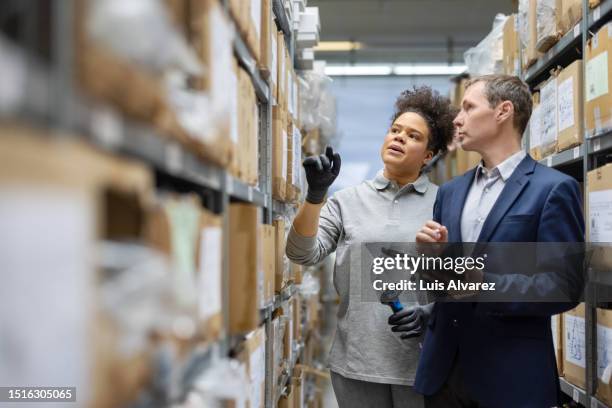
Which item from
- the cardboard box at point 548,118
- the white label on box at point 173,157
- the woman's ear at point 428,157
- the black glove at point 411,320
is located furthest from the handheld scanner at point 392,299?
the white label on box at point 173,157

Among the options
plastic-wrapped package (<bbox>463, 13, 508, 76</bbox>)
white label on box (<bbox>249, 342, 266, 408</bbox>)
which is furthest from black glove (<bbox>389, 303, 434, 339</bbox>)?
plastic-wrapped package (<bbox>463, 13, 508, 76</bbox>)

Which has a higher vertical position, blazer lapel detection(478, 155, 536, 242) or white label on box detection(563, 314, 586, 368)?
blazer lapel detection(478, 155, 536, 242)

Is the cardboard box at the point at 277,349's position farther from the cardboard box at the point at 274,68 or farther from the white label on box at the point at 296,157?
the cardboard box at the point at 274,68

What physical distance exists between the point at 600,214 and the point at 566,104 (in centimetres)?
57

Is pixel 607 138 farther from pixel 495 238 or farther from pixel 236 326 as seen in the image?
pixel 236 326

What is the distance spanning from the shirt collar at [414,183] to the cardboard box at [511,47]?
1.32 m

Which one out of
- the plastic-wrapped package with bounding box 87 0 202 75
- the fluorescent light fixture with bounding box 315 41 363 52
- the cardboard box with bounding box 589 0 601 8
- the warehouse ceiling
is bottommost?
the plastic-wrapped package with bounding box 87 0 202 75

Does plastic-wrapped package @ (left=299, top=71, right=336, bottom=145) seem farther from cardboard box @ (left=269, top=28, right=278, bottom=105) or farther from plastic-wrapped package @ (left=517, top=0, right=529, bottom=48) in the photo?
plastic-wrapped package @ (left=517, top=0, right=529, bottom=48)

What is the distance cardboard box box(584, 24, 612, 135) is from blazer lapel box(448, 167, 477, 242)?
51 cm

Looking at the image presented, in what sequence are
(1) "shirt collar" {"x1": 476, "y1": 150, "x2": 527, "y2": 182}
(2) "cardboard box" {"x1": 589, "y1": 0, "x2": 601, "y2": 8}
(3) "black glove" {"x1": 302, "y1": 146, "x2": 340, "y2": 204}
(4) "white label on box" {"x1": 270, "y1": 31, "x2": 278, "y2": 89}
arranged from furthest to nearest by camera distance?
(4) "white label on box" {"x1": 270, "y1": 31, "x2": 278, "y2": 89}, (2) "cardboard box" {"x1": 589, "y1": 0, "x2": 601, "y2": 8}, (3) "black glove" {"x1": 302, "y1": 146, "x2": 340, "y2": 204}, (1) "shirt collar" {"x1": 476, "y1": 150, "x2": 527, "y2": 182}

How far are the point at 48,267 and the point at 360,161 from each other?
9.16m

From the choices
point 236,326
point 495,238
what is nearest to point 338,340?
point 495,238

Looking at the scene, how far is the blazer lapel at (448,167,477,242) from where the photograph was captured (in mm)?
2266

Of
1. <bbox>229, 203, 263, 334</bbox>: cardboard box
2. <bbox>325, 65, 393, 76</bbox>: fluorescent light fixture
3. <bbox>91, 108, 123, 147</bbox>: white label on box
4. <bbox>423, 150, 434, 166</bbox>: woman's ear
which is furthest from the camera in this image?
<bbox>325, 65, 393, 76</bbox>: fluorescent light fixture
